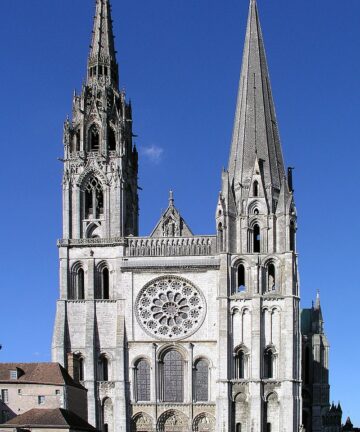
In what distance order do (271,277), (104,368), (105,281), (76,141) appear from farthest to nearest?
(76,141) → (105,281) → (271,277) → (104,368)

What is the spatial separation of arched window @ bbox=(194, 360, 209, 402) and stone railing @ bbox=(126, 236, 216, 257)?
25.1ft

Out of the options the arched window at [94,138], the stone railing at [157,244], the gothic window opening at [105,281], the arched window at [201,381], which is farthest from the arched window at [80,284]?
the arched window at [201,381]

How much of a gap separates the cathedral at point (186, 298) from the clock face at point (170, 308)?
0.23 feet

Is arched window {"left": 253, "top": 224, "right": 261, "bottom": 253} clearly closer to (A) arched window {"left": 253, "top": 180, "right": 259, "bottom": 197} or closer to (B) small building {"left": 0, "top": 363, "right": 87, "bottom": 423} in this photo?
(A) arched window {"left": 253, "top": 180, "right": 259, "bottom": 197}

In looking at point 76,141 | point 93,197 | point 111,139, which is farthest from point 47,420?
point 111,139

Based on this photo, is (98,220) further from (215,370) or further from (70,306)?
(215,370)

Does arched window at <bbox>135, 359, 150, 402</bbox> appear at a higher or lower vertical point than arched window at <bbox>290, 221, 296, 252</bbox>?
lower

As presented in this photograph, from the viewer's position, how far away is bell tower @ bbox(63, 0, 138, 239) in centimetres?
7906

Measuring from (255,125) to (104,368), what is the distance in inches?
796

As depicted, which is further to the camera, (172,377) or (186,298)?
(186,298)

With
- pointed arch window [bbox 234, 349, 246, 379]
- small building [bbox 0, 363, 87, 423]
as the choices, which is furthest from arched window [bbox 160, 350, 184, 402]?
→ small building [bbox 0, 363, 87, 423]

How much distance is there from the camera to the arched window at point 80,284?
256 ft

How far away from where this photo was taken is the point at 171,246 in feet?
256

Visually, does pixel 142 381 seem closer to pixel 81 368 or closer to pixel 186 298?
pixel 81 368
